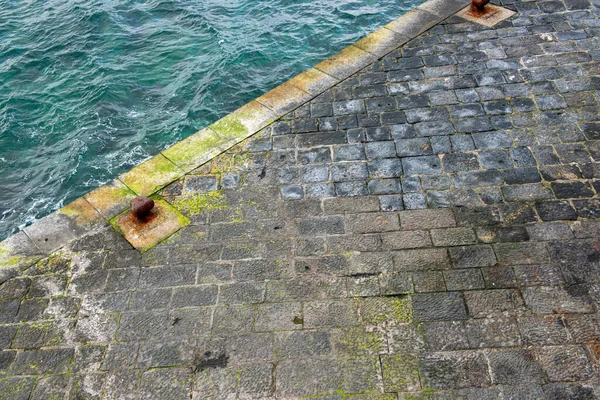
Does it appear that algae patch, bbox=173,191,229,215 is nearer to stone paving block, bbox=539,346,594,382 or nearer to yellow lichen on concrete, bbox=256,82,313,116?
yellow lichen on concrete, bbox=256,82,313,116

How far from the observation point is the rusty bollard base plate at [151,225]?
22.2 feet

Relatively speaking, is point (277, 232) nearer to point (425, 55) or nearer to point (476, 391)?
point (476, 391)

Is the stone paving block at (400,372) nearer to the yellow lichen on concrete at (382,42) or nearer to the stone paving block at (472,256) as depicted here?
the stone paving block at (472,256)

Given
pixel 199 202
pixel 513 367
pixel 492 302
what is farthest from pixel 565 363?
pixel 199 202

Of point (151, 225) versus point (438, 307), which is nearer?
point (438, 307)

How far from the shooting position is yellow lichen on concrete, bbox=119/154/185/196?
749cm

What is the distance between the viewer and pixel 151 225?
22.8 feet

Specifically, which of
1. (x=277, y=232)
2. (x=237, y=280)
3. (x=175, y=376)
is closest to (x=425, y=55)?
(x=277, y=232)

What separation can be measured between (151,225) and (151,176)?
1023 mm

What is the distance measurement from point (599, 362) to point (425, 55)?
608cm

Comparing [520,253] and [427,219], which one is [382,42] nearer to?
[427,219]

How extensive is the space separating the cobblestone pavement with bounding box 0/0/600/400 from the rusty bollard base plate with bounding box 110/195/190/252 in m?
0.14

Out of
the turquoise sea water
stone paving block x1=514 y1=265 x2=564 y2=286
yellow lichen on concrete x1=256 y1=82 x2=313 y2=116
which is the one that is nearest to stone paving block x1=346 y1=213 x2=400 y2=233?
stone paving block x1=514 y1=265 x2=564 y2=286

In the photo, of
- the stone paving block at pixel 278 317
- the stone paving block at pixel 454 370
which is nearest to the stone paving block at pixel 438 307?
the stone paving block at pixel 454 370
